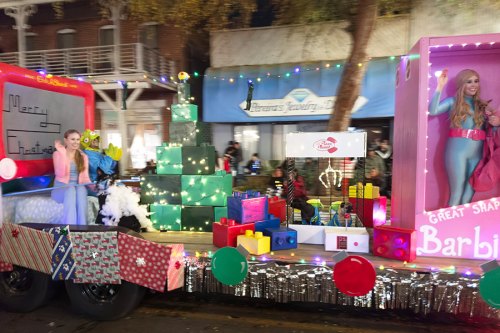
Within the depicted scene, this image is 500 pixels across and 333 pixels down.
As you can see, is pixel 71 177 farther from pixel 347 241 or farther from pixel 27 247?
pixel 347 241

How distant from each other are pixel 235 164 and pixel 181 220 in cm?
571

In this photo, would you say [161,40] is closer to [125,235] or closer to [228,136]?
[228,136]

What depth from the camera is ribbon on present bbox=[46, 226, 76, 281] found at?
3.91 metres

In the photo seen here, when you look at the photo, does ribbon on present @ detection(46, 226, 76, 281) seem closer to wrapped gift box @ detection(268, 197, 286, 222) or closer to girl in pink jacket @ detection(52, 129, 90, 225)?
girl in pink jacket @ detection(52, 129, 90, 225)

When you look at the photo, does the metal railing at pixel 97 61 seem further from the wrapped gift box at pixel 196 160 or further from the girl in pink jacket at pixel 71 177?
the girl in pink jacket at pixel 71 177

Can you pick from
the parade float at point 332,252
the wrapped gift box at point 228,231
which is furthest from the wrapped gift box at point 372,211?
the wrapped gift box at point 228,231

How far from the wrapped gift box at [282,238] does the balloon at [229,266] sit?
0.53 meters

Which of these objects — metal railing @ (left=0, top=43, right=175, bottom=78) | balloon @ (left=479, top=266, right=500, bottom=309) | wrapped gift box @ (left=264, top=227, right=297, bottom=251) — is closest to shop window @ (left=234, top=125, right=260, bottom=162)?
metal railing @ (left=0, top=43, right=175, bottom=78)

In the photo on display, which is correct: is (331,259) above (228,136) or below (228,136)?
below

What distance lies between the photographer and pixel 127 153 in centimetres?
1337

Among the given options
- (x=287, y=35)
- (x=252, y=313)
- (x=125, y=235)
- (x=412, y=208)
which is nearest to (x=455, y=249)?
(x=412, y=208)

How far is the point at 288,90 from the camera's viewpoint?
36.4 ft

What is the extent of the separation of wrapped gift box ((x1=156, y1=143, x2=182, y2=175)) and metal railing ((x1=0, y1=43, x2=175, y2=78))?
22.5 ft

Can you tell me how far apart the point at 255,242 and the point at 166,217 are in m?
2.04
